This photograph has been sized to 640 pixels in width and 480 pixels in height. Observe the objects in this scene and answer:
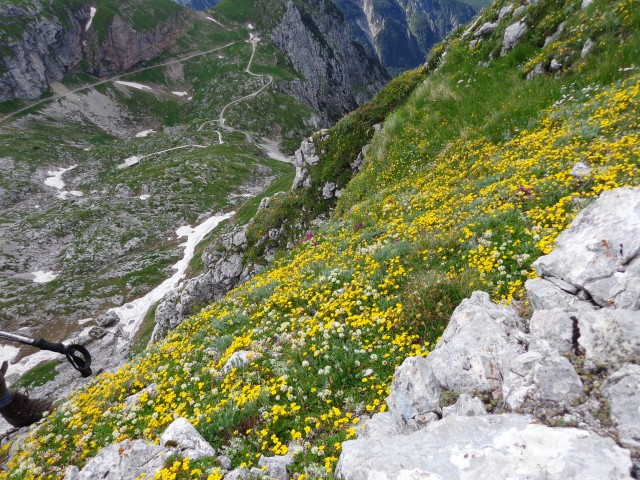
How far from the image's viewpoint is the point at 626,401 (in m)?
3.45

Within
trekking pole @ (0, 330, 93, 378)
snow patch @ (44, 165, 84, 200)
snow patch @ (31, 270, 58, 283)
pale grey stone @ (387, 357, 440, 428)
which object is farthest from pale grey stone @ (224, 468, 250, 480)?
snow patch @ (44, 165, 84, 200)

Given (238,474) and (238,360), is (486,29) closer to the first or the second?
(238,360)

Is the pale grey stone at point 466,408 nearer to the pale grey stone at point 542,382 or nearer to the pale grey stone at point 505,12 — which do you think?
the pale grey stone at point 542,382

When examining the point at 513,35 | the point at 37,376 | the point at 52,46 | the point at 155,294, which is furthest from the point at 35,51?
the point at 513,35

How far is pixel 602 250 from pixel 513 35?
18.5m

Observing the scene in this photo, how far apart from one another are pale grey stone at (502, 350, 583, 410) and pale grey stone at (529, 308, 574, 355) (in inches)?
8.6

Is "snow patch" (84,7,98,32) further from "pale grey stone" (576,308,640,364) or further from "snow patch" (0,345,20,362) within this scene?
"pale grey stone" (576,308,640,364)

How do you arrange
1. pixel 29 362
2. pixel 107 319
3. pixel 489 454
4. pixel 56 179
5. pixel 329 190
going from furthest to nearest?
pixel 56 179 < pixel 107 319 < pixel 29 362 < pixel 329 190 < pixel 489 454

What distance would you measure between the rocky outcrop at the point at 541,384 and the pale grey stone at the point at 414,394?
0.01 metres

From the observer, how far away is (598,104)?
39.2ft

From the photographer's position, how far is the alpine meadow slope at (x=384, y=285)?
6.55 meters

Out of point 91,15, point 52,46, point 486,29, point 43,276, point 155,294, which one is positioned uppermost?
point 91,15

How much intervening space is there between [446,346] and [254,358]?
4517 mm

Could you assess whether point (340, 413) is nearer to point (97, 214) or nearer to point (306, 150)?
point (306, 150)
